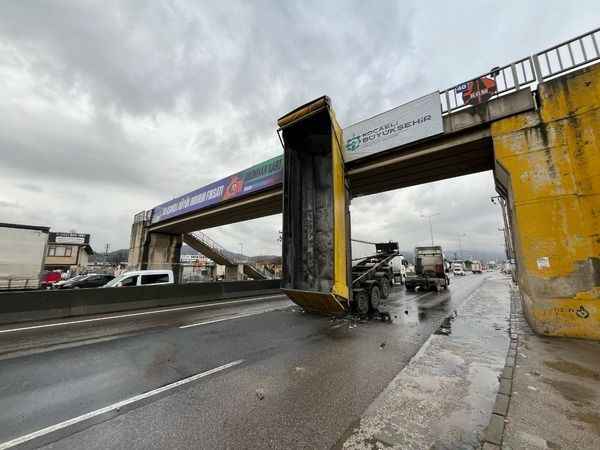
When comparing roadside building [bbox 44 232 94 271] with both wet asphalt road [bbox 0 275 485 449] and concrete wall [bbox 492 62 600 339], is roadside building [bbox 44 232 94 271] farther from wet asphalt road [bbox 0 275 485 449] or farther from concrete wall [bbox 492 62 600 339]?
concrete wall [bbox 492 62 600 339]

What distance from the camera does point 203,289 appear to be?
13.9 meters

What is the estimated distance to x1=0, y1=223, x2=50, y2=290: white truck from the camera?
674 inches

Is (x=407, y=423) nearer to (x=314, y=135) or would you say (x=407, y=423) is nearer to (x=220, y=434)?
(x=220, y=434)

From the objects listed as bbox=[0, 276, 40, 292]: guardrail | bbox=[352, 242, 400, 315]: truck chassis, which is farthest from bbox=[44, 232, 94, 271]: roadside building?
bbox=[352, 242, 400, 315]: truck chassis

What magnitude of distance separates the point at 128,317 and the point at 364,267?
10.0 metres

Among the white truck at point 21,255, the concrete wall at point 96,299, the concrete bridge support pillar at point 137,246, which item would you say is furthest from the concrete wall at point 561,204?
the concrete bridge support pillar at point 137,246

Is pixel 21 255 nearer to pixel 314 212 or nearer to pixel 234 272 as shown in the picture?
pixel 234 272

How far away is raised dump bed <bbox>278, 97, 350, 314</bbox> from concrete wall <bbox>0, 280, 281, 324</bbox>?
23.6 feet

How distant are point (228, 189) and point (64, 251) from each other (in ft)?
148

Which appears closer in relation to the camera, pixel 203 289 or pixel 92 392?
pixel 92 392

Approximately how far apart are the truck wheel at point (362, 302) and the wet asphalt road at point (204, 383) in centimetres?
220

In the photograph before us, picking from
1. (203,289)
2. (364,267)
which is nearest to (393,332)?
(364,267)

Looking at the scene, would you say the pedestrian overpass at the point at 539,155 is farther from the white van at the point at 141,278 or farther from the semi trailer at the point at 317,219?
the white van at the point at 141,278

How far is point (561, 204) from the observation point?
659 centimetres
